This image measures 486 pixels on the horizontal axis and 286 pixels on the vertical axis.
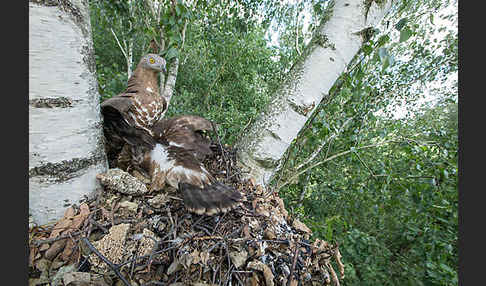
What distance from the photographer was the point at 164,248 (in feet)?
1.90

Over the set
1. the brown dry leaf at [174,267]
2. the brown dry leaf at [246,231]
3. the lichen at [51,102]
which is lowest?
the brown dry leaf at [174,267]

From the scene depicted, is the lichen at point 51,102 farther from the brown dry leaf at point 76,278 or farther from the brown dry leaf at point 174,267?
the brown dry leaf at point 174,267

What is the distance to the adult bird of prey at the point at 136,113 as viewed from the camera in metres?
0.79

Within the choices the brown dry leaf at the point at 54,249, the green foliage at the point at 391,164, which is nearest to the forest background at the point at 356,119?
→ the green foliage at the point at 391,164

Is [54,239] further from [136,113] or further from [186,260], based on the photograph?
[136,113]

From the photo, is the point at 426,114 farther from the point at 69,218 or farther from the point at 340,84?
the point at 69,218

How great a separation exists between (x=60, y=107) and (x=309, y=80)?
93cm

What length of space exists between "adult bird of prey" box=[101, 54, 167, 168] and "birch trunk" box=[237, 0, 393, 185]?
1.59ft

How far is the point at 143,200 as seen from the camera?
0.73 meters

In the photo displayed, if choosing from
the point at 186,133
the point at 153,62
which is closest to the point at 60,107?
the point at 186,133

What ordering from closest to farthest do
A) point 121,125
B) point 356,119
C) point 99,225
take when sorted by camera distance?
point 99,225, point 121,125, point 356,119

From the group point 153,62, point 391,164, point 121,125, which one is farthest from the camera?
point 391,164

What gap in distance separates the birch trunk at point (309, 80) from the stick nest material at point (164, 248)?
0.96 feet

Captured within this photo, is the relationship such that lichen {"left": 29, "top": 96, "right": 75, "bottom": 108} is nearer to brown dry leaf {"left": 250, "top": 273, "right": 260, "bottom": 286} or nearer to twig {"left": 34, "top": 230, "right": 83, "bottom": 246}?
twig {"left": 34, "top": 230, "right": 83, "bottom": 246}
